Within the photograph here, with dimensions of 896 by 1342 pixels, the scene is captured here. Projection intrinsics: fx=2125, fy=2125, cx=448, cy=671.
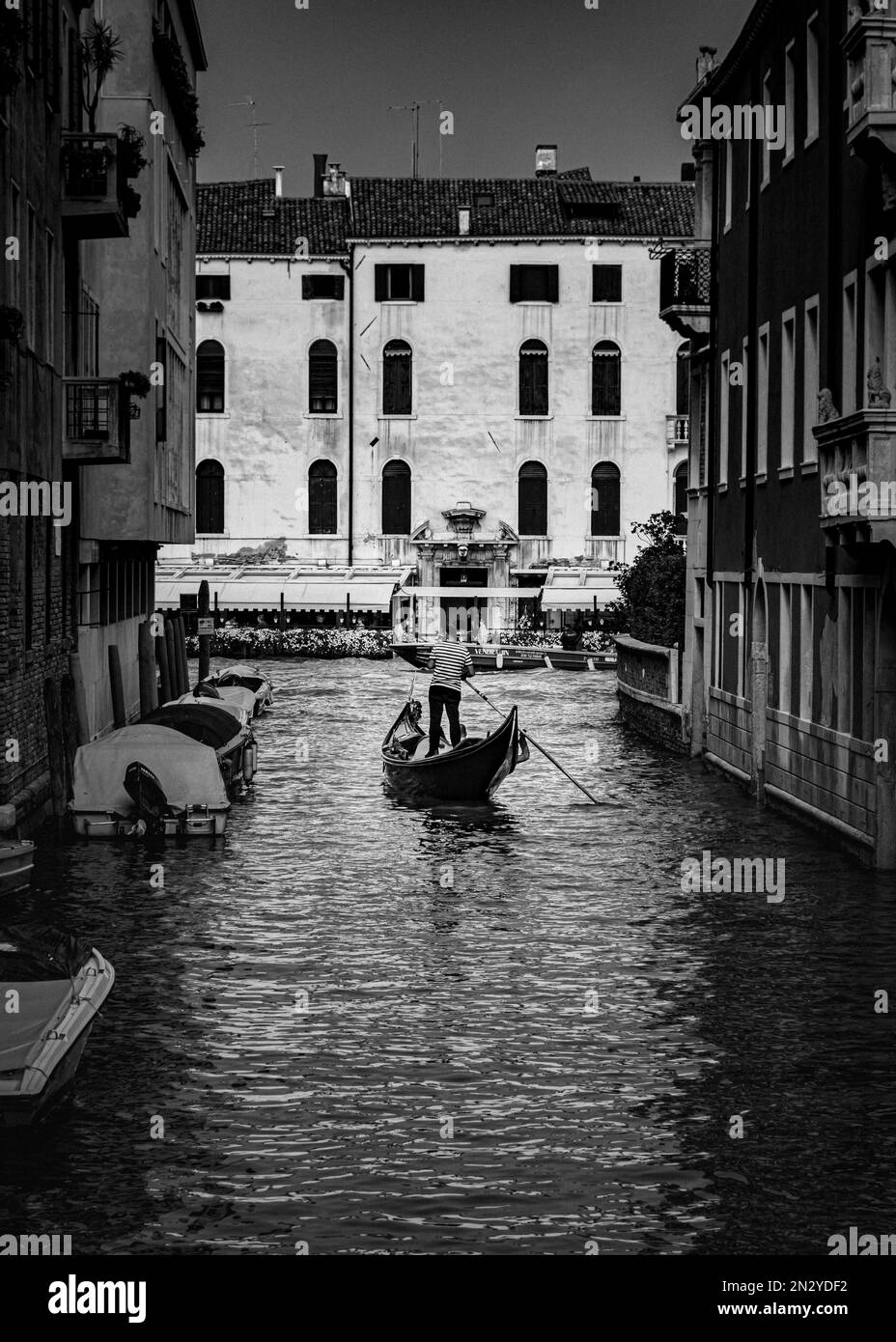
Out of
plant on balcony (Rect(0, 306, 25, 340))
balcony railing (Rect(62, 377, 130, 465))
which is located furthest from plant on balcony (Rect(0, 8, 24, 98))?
balcony railing (Rect(62, 377, 130, 465))

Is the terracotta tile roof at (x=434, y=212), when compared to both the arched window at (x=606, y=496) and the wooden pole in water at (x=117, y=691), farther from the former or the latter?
the wooden pole in water at (x=117, y=691)

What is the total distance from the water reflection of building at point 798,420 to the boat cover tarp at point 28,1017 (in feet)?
Result: 24.9

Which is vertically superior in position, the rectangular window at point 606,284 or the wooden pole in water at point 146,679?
the rectangular window at point 606,284

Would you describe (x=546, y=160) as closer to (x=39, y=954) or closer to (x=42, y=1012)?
(x=39, y=954)

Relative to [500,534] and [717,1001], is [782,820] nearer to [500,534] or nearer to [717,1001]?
[717,1001]

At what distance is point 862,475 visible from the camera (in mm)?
15266

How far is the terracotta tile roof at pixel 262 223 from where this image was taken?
5691 centimetres

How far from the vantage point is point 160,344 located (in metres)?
27.5

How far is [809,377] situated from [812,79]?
9.10 ft

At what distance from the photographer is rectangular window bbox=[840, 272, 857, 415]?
17938 mm

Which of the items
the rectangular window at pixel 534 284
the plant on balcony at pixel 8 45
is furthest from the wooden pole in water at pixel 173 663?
the rectangular window at pixel 534 284

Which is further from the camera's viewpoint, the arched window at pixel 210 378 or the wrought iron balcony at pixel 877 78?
the arched window at pixel 210 378

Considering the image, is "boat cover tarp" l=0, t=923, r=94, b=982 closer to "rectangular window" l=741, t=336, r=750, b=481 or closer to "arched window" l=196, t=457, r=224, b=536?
"rectangular window" l=741, t=336, r=750, b=481

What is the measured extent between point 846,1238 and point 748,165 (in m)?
17.6
